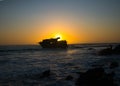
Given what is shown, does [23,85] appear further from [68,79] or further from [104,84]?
[104,84]

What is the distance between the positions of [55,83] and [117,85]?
4113 millimetres

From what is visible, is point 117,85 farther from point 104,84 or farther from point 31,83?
point 31,83

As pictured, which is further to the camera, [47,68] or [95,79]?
[47,68]

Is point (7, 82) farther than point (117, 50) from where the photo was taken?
No

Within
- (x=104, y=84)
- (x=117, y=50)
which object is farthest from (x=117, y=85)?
(x=117, y=50)

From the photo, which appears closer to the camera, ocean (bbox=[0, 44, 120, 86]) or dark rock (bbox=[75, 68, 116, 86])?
dark rock (bbox=[75, 68, 116, 86])

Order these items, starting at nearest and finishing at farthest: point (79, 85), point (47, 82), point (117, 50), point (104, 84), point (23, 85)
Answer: point (104, 84) → point (79, 85) → point (23, 85) → point (47, 82) → point (117, 50)

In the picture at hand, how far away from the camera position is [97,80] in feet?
38.4

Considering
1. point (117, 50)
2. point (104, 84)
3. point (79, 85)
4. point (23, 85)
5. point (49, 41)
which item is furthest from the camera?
point (49, 41)

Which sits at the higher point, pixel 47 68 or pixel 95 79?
pixel 95 79

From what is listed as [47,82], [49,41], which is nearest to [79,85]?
[47,82]

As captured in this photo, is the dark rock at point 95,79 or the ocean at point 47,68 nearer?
the dark rock at point 95,79

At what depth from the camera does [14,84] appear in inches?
514

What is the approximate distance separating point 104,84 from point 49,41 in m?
68.3
